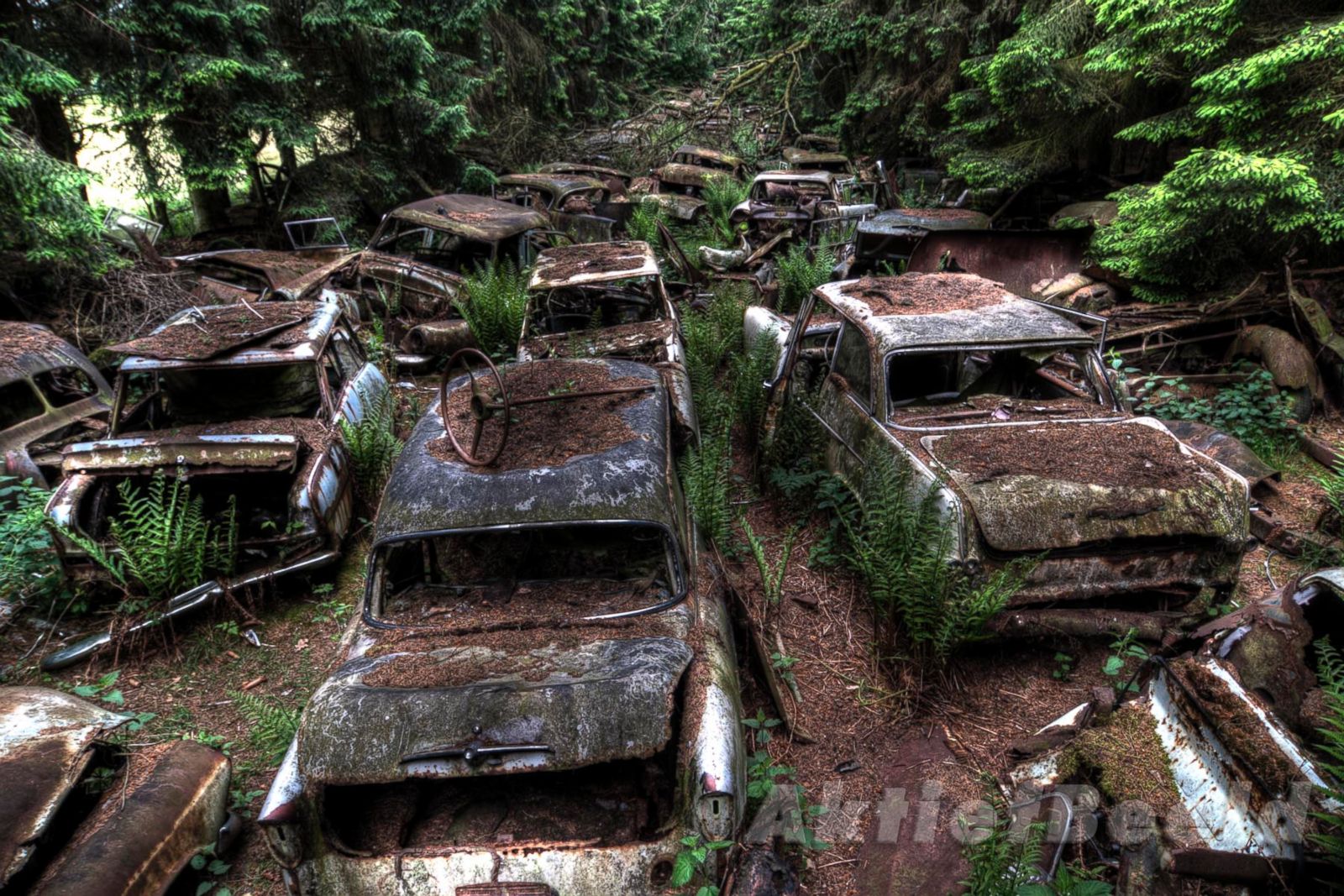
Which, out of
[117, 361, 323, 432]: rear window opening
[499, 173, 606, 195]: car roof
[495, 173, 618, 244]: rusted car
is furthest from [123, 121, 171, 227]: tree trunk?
[117, 361, 323, 432]: rear window opening

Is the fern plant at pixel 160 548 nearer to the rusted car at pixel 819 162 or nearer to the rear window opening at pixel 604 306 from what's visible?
the rear window opening at pixel 604 306

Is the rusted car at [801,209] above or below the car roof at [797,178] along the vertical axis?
below

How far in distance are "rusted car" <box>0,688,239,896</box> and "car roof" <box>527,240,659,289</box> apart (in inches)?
181

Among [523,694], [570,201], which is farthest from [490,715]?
[570,201]

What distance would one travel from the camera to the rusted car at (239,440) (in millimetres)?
4523

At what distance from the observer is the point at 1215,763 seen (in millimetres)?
2326

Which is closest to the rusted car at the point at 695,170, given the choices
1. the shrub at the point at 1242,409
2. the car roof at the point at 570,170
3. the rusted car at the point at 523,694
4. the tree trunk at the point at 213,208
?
the car roof at the point at 570,170

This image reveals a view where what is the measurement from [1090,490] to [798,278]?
5492 mm

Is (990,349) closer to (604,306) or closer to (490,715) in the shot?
(490,715)

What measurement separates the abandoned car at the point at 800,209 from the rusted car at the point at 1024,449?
17.7 feet

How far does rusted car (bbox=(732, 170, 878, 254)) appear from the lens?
10594mm

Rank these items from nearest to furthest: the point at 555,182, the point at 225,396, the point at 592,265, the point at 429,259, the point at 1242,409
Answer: the point at 225,396 < the point at 1242,409 < the point at 592,265 < the point at 429,259 < the point at 555,182

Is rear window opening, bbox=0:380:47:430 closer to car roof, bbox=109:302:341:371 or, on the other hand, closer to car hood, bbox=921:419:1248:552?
car roof, bbox=109:302:341:371

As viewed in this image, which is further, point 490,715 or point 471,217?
point 471,217
